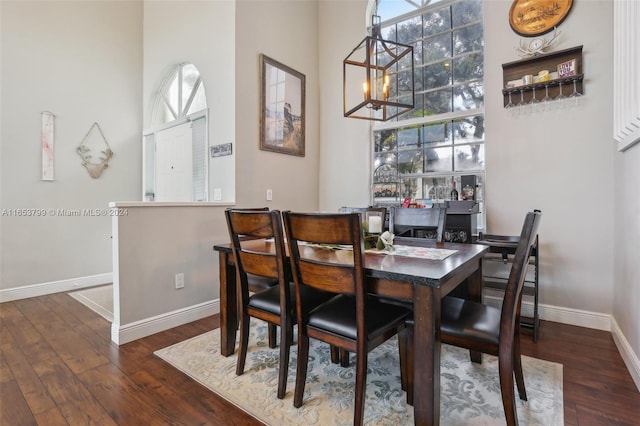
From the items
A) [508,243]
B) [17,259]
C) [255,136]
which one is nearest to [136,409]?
[255,136]

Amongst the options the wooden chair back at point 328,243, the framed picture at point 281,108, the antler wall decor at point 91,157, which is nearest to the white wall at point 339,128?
the framed picture at point 281,108

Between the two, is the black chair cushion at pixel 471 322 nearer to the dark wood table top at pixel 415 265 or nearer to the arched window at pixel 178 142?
the dark wood table top at pixel 415 265

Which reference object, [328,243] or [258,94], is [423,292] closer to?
[328,243]

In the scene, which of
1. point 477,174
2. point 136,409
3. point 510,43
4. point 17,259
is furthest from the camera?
point 17,259

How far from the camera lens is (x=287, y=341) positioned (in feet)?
5.24

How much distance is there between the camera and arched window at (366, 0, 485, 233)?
10.4 ft

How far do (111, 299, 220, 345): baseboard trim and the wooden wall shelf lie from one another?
3443 mm

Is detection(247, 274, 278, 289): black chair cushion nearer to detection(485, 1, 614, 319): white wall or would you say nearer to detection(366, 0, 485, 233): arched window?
detection(366, 0, 485, 233): arched window

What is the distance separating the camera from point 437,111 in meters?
3.39

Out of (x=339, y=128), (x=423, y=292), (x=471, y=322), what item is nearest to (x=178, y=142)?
(x=339, y=128)

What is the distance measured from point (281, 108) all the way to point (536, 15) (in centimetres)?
261

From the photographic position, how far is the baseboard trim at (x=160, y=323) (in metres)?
2.32

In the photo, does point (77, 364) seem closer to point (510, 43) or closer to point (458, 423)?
point (458, 423)

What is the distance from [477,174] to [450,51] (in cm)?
138
